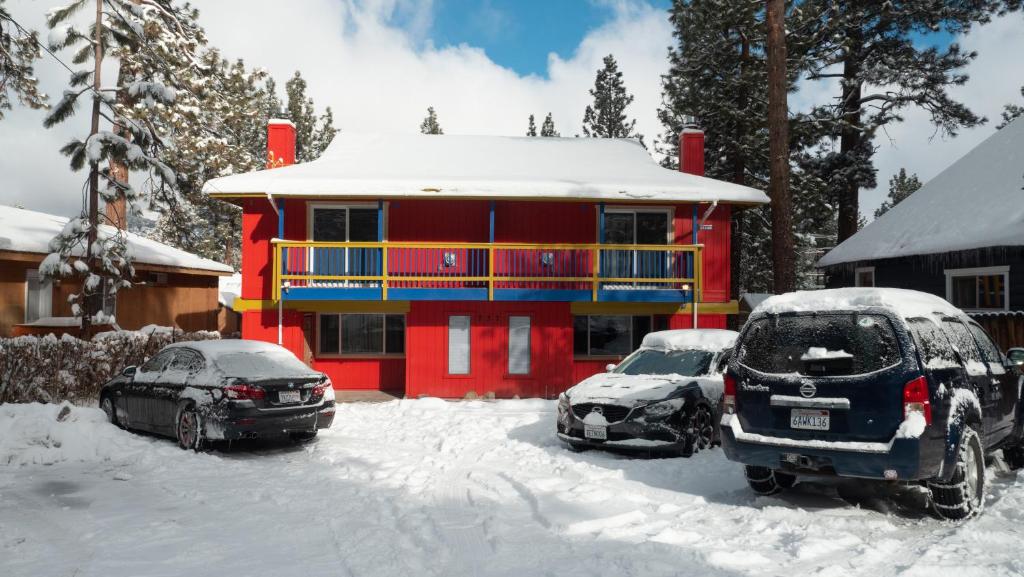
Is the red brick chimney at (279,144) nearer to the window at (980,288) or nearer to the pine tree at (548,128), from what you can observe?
the window at (980,288)

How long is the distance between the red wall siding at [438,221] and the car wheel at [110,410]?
799 cm

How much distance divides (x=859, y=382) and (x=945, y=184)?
1774 centimetres

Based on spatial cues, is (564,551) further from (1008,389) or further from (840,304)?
(1008,389)

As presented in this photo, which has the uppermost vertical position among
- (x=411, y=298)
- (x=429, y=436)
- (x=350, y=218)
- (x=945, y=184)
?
(x=945, y=184)

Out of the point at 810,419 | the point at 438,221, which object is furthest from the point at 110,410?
the point at 810,419

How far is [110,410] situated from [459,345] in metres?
7.94

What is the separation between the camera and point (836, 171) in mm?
26250

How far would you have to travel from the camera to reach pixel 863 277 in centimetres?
2170

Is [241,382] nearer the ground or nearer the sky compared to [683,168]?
nearer the ground

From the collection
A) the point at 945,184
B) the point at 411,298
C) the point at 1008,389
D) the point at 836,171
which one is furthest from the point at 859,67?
the point at 1008,389

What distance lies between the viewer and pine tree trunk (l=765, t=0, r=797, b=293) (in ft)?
46.6

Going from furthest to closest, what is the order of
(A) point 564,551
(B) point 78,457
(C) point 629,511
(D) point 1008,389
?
1. (B) point 78,457
2. (D) point 1008,389
3. (C) point 629,511
4. (A) point 564,551

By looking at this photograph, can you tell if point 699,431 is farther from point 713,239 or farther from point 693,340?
point 713,239

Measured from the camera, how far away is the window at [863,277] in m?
21.1
